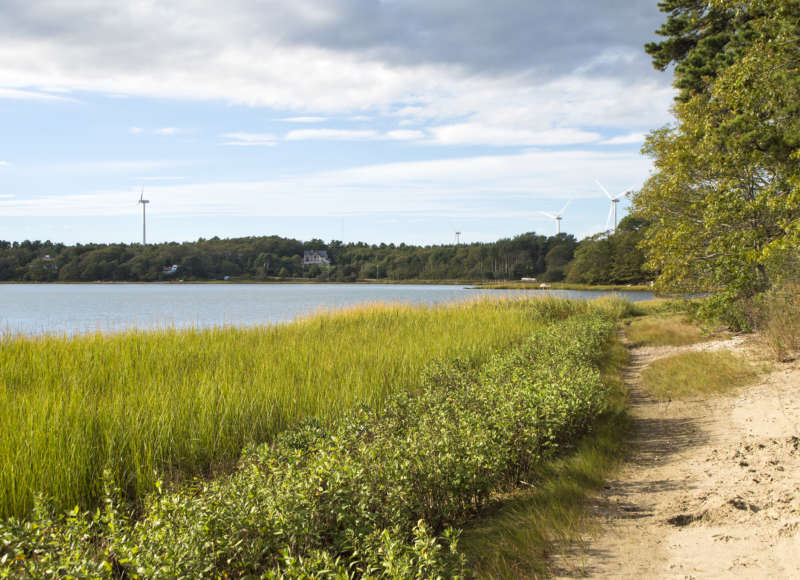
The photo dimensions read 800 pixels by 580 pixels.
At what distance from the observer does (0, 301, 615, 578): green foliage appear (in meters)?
2.75

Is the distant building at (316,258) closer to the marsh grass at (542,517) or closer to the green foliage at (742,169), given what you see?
the green foliage at (742,169)

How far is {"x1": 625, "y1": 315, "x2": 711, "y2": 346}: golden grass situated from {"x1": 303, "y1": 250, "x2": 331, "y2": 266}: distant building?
121 m

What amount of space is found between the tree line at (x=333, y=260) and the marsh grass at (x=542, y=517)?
225 ft

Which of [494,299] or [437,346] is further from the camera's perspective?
[494,299]

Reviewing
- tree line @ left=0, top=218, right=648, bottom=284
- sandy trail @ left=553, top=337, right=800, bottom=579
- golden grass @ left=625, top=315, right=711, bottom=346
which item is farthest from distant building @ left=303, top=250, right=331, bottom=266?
sandy trail @ left=553, top=337, right=800, bottom=579

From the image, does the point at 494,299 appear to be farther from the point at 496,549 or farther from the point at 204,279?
the point at 204,279

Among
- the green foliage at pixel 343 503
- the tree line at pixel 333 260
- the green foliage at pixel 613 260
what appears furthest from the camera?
the tree line at pixel 333 260

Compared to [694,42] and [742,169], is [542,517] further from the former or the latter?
[694,42]

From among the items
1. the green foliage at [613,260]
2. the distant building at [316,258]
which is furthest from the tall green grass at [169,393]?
the distant building at [316,258]

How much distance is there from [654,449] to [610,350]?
27.8 ft

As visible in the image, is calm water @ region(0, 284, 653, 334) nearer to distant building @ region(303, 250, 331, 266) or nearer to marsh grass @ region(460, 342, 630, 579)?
marsh grass @ region(460, 342, 630, 579)

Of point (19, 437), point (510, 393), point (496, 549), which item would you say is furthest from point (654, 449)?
point (19, 437)

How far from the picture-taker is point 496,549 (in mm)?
3938

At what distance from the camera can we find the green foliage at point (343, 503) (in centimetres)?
275
